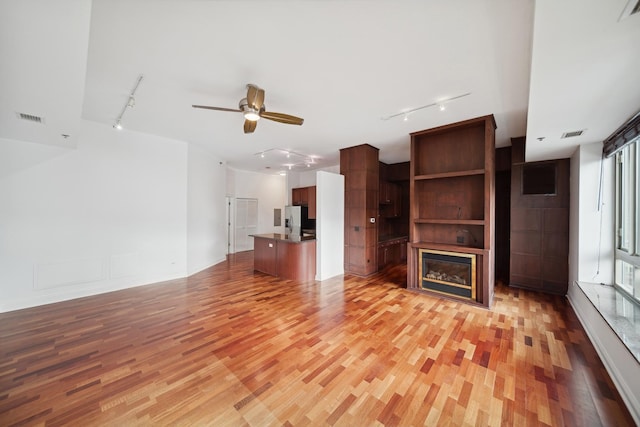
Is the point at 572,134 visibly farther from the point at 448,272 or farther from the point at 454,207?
the point at 448,272

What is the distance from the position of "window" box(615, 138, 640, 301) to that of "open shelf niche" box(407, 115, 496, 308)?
143cm

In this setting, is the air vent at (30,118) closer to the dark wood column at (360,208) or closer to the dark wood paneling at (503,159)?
the dark wood column at (360,208)

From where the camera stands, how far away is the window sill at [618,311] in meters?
2.01

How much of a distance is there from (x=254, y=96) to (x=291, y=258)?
3.51 m

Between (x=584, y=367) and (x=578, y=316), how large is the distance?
159 cm

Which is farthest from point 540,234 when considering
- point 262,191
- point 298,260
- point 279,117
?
point 262,191

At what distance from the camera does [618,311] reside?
2.54 m

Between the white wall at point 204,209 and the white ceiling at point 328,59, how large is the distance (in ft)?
7.35


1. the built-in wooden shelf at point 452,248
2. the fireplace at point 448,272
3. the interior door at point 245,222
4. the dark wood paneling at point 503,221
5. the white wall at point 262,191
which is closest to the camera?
the built-in wooden shelf at point 452,248

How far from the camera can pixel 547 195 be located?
4410 millimetres

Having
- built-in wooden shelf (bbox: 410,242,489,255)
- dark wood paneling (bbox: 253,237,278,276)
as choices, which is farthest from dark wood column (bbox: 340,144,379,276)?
dark wood paneling (bbox: 253,237,278,276)

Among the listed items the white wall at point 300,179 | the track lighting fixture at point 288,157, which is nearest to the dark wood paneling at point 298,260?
the track lighting fixture at point 288,157

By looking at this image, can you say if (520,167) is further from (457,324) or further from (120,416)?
(120,416)

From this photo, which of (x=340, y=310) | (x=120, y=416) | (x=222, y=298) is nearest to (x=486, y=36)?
(x=340, y=310)
